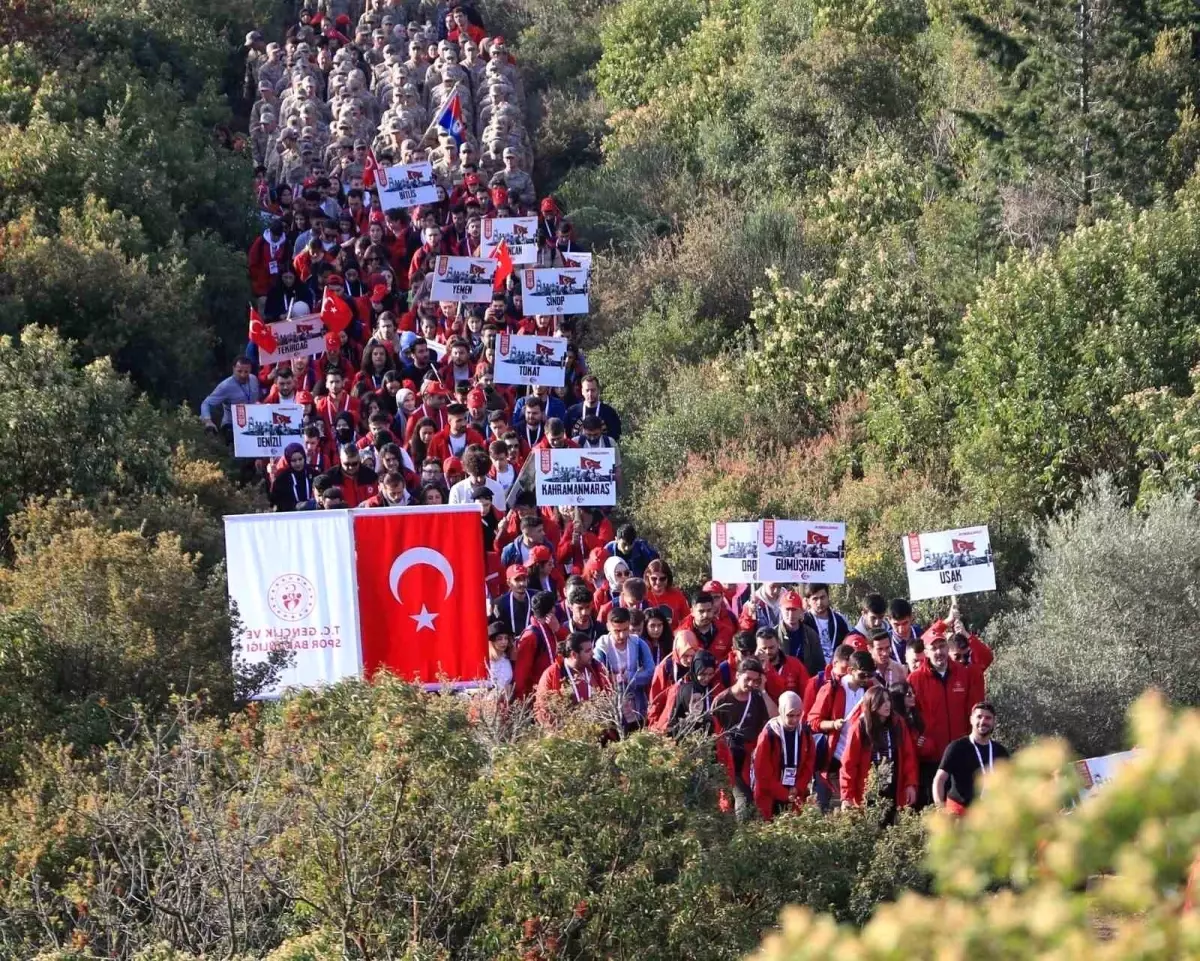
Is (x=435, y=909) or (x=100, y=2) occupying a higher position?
(x=100, y=2)

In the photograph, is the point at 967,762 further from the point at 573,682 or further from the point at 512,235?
the point at 512,235

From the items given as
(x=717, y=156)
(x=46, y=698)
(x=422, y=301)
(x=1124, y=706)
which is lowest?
(x=1124, y=706)

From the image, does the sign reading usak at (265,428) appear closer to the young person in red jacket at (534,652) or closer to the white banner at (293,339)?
the white banner at (293,339)

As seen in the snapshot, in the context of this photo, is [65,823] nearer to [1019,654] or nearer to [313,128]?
[1019,654]

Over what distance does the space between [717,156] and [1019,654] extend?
17.2m

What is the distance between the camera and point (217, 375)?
74.2 feet

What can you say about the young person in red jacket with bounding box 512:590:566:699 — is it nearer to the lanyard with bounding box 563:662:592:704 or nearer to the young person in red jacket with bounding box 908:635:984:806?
the lanyard with bounding box 563:662:592:704

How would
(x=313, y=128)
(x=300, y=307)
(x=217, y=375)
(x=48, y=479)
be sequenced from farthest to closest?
(x=313, y=128) < (x=217, y=375) < (x=300, y=307) < (x=48, y=479)

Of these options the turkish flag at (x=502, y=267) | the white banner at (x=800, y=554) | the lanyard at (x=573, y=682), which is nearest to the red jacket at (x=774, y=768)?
the lanyard at (x=573, y=682)

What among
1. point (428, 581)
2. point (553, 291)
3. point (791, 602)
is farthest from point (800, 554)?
point (553, 291)

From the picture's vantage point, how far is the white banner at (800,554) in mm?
14145

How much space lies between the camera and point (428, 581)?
40.8ft

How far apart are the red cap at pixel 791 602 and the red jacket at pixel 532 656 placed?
1.74m

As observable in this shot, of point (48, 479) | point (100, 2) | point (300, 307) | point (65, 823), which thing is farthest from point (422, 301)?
point (100, 2)
